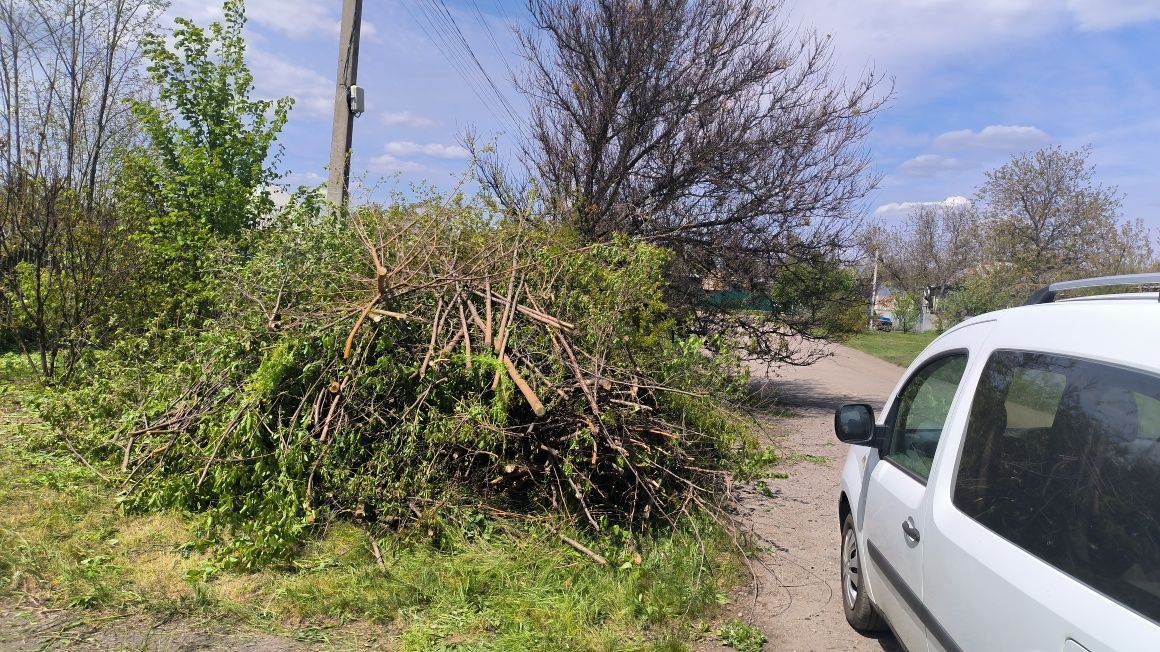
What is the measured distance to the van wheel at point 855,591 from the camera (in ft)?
14.3

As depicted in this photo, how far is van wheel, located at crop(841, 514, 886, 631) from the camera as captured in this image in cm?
435

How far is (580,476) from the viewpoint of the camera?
5.38 metres

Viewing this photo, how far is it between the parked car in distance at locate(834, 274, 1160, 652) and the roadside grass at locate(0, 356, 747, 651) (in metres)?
1.48

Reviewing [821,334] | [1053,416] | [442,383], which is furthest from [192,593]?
[821,334]

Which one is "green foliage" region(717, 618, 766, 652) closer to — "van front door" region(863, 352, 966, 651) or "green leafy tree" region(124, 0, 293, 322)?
"van front door" region(863, 352, 966, 651)

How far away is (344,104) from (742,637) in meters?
8.17

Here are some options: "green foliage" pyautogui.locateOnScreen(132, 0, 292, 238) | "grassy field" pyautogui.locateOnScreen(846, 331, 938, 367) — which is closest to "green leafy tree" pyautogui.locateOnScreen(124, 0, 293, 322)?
"green foliage" pyautogui.locateOnScreen(132, 0, 292, 238)

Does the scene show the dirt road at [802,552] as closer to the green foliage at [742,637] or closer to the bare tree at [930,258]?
the green foliage at [742,637]

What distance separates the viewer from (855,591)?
455 cm

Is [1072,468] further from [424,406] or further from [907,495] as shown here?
[424,406]

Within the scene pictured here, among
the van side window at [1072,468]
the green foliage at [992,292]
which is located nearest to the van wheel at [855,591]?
the van side window at [1072,468]

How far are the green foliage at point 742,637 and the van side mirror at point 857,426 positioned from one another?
124 centimetres

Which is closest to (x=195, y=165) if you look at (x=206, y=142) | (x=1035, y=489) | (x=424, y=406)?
(x=206, y=142)

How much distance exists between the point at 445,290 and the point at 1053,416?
4.39 m
